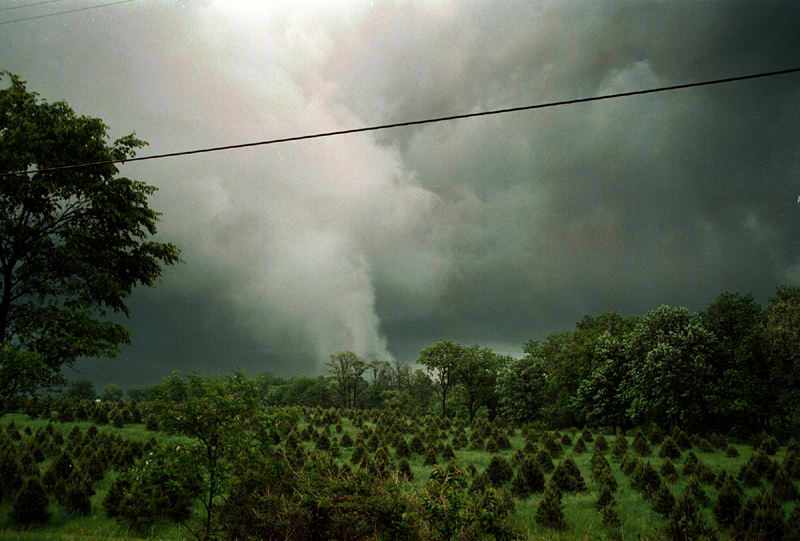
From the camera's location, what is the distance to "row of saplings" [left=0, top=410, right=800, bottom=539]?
243 inches

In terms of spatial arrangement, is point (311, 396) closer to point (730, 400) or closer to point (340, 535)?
point (730, 400)

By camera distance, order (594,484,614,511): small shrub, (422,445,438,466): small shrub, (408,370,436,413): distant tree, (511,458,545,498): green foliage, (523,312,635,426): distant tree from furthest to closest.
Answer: (408,370,436,413): distant tree < (523,312,635,426): distant tree < (422,445,438,466): small shrub < (511,458,545,498): green foliage < (594,484,614,511): small shrub

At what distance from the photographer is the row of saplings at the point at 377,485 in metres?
6.17

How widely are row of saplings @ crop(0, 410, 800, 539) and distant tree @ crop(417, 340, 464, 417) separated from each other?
30183mm

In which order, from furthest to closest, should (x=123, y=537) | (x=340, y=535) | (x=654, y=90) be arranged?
1. (x=123, y=537)
2. (x=340, y=535)
3. (x=654, y=90)

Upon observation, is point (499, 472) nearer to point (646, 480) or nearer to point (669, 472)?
point (646, 480)

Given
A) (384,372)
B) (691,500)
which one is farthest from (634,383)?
(384,372)

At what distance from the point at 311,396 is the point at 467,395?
37.8 meters

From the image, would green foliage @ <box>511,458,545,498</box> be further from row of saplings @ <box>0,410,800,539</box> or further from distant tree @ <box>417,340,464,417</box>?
distant tree @ <box>417,340,464,417</box>

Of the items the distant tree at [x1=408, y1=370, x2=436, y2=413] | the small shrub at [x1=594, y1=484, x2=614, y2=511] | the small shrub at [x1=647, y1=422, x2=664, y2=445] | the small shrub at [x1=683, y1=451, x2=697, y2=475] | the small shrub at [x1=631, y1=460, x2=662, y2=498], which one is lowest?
the small shrub at [x1=594, y1=484, x2=614, y2=511]

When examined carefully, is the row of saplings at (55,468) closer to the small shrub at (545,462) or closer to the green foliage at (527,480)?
the green foliage at (527,480)

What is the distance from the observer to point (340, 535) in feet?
20.8

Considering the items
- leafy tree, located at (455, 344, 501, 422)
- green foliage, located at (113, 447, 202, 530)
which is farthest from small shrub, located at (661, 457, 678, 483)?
leafy tree, located at (455, 344, 501, 422)

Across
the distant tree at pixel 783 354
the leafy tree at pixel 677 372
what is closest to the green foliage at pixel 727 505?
the distant tree at pixel 783 354
